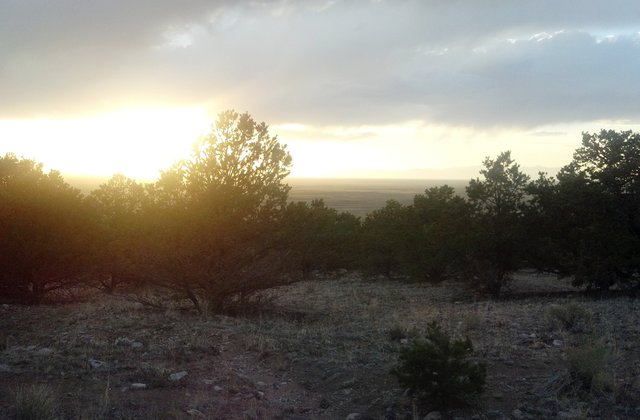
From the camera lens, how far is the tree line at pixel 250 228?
15.3m

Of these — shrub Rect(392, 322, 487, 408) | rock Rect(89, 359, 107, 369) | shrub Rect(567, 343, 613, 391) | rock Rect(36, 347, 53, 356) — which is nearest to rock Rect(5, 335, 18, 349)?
rock Rect(36, 347, 53, 356)

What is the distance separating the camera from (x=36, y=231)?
19.8 meters

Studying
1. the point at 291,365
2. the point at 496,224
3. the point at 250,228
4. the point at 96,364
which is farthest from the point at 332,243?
the point at 96,364

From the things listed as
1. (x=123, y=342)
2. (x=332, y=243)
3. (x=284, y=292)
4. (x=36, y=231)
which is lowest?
(x=284, y=292)

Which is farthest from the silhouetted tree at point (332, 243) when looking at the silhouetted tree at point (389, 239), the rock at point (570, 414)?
the rock at point (570, 414)

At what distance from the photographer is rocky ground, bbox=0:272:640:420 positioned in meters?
7.22

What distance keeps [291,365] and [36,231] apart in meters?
13.9

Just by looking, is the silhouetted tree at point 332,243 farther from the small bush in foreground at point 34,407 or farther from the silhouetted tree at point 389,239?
the small bush in foreground at point 34,407

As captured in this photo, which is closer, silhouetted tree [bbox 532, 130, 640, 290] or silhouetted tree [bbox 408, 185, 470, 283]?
silhouetted tree [bbox 532, 130, 640, 290]

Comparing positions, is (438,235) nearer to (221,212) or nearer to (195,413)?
(221,212)

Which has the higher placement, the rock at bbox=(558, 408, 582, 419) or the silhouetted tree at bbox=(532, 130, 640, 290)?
the silhouetted tree at bbox=(532, 130, 640, 290)

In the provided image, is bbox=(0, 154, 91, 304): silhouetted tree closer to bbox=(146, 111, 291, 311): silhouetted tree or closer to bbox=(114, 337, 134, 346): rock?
bbox=(146, 111, 291, 311): silhouetted tree

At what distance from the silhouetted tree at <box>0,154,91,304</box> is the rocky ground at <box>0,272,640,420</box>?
4850mm

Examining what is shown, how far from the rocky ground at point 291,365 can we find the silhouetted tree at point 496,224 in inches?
252
